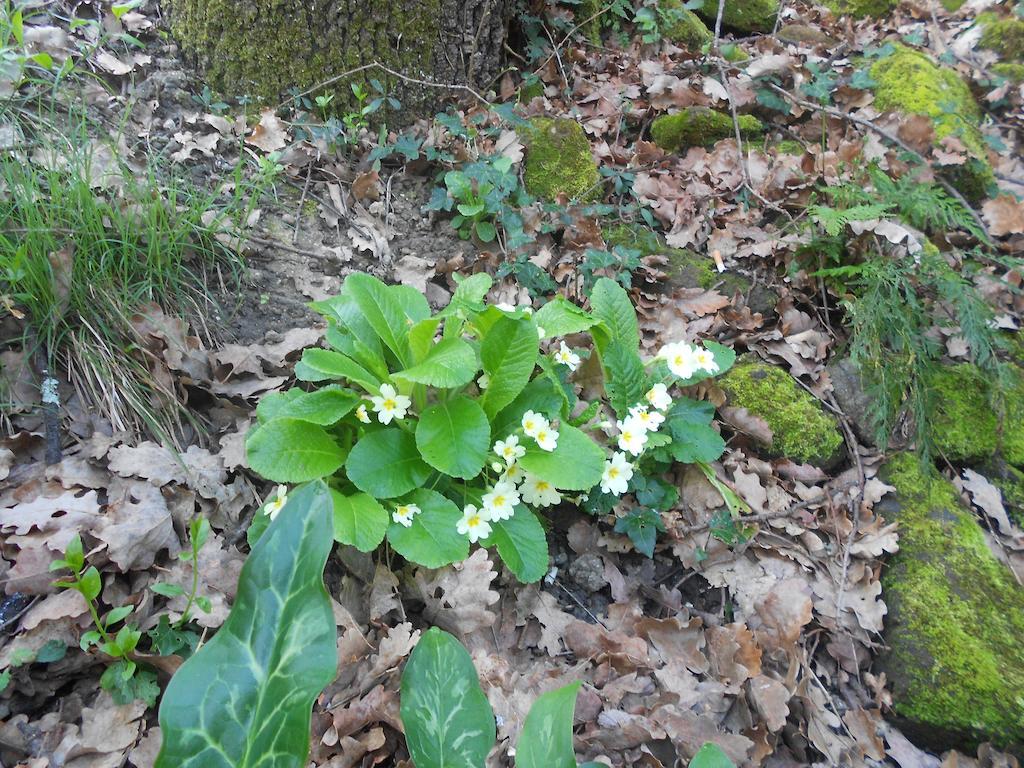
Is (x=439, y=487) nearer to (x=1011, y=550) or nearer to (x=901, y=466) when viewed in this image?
(x=901, y=466)

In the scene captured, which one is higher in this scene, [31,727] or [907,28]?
[907,28]

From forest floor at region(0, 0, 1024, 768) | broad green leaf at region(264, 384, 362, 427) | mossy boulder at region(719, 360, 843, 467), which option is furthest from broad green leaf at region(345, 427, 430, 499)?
mossy boulder at region(719, 360, 843, 467)

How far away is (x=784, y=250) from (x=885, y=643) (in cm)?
190

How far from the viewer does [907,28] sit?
18.0 feet

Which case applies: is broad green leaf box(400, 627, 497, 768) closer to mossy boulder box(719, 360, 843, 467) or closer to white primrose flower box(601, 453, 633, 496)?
white primrose flower box(601, 453, 633, 496)

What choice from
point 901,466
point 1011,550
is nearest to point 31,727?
point 901,466

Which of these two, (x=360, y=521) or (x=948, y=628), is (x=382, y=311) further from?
(x=948, y=628)

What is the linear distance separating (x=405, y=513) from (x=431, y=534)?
0.35ft

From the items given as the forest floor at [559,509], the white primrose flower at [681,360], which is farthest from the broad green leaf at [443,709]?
the white primrose flower at [681,360]

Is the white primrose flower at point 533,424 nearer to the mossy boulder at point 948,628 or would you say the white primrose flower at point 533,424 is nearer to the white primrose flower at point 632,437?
the white primrose flower at point 632,437

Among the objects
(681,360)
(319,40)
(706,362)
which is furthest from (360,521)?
(319,40)

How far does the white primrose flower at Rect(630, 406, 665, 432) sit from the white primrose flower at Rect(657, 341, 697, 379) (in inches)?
7.0

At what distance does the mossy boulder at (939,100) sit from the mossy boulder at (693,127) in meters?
1.10

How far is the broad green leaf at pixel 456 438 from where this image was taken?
1.92 m
